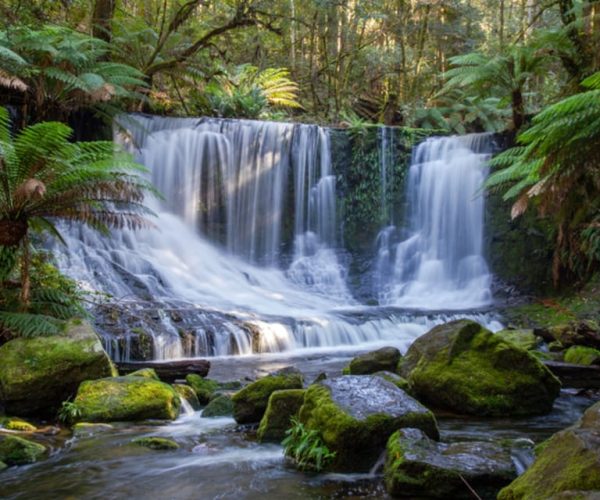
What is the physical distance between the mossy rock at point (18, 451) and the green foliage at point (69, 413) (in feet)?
2.30

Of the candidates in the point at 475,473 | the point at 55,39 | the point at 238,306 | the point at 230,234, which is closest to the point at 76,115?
the point at 55,39

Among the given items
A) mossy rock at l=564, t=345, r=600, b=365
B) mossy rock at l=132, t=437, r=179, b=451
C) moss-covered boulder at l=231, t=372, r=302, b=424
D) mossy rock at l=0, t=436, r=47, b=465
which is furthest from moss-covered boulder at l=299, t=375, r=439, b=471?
mossy rock at l=564, t=345, r=600, b=365

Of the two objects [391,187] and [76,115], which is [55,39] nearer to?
[76,115]

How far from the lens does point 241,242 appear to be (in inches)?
582

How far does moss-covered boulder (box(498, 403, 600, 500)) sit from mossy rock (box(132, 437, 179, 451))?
7.92ft

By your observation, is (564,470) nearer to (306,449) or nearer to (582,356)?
(306,449)

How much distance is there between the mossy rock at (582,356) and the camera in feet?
21.3

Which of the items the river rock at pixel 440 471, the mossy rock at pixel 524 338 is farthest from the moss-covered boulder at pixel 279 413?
the mossy rock at pixel 524 338

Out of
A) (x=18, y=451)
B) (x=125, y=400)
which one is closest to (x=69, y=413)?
(x=125, y=400)

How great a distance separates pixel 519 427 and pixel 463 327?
1.07m

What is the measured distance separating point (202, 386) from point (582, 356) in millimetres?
4314

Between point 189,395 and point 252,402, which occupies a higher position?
point 252,402

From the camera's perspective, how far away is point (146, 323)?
8.28 m

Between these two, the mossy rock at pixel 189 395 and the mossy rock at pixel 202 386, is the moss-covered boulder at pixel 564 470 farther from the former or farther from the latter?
the mossy rock at pixel 202 386
